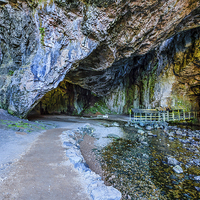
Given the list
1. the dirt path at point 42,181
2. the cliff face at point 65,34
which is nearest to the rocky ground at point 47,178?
the dirt path at point 42,181

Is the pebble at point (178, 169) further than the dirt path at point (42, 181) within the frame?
Yes

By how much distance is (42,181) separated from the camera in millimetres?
2541

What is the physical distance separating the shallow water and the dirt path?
1.79 meters

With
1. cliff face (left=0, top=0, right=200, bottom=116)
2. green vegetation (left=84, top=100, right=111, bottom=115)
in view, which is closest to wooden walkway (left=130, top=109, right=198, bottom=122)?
cliff face (left=0, top=0, right=200, bottom=116)

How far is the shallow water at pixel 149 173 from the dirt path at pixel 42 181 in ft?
5.86

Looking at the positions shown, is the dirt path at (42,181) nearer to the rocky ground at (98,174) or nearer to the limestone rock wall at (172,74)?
the rocky ground at (98,174)

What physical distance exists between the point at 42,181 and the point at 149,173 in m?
4.08

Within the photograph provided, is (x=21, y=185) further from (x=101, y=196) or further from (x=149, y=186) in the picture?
(x=149, y=186)

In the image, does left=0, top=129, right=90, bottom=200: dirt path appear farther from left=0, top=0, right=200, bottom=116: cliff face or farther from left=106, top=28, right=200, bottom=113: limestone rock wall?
left=106, top=28, right=200, bottom=113: limestone rock wall

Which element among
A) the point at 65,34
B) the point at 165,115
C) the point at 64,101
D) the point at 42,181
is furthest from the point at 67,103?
the point at 42,181

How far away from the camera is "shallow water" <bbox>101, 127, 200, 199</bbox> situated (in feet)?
11.7

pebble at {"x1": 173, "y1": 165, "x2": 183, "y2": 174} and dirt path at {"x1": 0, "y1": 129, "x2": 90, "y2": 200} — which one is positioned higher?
dirt path at {"x1": 0, "y1": 129, "x2": 90, "y2": 200}

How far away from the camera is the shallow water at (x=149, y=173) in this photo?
3562 millimetres

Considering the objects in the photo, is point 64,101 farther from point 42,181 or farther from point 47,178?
point 42,181
